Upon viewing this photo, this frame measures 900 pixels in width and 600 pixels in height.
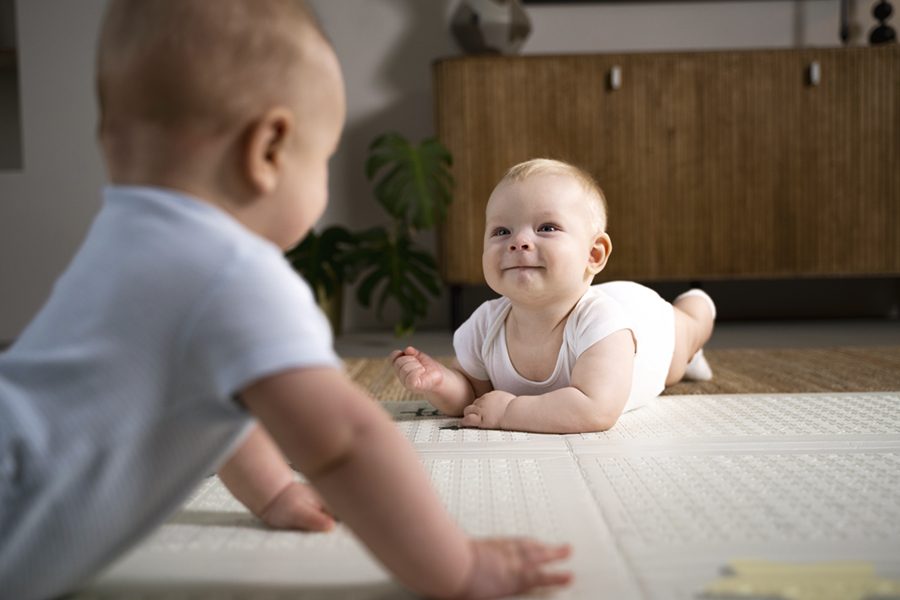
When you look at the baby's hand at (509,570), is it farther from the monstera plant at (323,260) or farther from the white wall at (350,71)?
the white wall at (350,71)

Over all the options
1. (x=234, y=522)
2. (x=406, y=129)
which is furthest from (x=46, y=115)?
(x=234, y=522)

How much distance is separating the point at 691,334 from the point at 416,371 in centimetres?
62

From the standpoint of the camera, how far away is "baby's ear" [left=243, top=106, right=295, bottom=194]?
21.3 inches

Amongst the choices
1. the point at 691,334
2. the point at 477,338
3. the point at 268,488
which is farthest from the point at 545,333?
the point at 268,488

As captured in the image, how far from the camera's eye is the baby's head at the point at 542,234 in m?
1.15

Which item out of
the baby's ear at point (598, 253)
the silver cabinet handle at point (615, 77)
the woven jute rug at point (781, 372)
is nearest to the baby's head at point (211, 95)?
the baby's ear at point (598, 253)

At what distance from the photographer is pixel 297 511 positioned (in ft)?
2.30

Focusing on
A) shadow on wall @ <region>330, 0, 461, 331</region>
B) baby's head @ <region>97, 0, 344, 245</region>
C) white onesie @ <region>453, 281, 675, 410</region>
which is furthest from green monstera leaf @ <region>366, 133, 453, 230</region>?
baby's head @ <region>97, 0, 344, 245</region>

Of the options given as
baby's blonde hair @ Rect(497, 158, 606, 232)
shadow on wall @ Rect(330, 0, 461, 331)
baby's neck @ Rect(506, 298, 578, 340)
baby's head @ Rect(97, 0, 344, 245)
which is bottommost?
baby's neck @ Rect(506, 298, 578, 340)

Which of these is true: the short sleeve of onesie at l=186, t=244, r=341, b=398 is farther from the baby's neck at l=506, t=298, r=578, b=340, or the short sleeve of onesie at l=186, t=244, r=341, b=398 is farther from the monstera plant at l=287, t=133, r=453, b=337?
the monstera plant at l=287, t=133, r=453, b=337

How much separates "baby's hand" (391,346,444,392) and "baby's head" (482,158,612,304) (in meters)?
0.15

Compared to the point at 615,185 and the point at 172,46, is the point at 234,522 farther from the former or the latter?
the point at 615,185

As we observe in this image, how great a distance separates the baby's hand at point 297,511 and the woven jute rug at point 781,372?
0.75 metres

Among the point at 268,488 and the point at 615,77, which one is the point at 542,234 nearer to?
the point at 268,488
